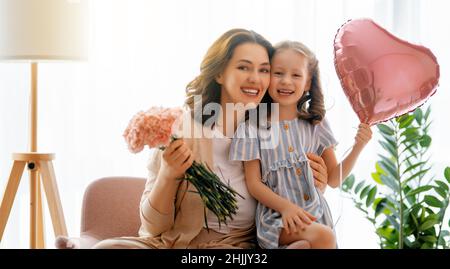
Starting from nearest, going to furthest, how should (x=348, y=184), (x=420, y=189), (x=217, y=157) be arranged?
1. (x=217, y=157)
2. (x=420, y=189)
3. (x=348, y=184)

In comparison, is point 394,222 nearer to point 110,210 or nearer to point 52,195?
point 110,210

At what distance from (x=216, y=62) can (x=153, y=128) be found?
0.34 meters

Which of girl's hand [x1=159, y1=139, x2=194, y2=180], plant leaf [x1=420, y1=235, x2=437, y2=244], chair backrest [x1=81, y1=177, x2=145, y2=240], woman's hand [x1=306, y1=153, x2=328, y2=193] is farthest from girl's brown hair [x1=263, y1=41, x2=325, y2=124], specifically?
plant leaf [x1=420, y1=235, x2=437, y2=244]

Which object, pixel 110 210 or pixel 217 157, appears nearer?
pixel 217 157

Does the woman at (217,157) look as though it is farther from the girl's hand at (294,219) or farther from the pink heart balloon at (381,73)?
the pink heart balloon at (381,73)

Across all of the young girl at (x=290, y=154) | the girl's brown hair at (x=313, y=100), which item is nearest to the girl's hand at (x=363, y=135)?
the young girl at (x=290, y=154)

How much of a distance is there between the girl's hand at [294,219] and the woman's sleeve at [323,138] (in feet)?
0.78

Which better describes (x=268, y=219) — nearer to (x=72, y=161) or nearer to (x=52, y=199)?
(x=52, y=199)

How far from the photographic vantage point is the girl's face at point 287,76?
6.73ft

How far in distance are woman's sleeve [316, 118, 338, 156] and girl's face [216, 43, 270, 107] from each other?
226mm

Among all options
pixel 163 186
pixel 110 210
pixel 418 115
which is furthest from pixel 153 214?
pixel 418 115

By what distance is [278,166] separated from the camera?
80.9 inches

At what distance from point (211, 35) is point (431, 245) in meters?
1.45

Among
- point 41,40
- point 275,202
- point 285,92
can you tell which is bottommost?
point 275,202
